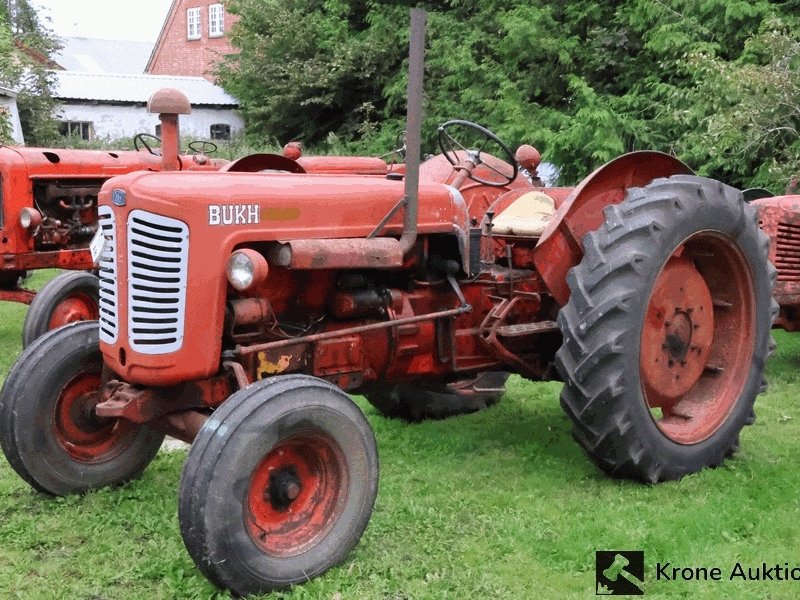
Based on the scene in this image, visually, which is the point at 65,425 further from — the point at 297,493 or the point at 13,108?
the point at 13,108

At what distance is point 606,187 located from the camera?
161 inches

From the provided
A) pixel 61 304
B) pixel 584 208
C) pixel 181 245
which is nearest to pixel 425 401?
pixel 584 208

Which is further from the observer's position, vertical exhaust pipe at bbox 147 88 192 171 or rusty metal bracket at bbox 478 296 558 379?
rusty metal bracket at bbox 478 296 558 379

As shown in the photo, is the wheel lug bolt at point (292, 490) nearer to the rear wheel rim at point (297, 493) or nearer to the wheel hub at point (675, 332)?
the rear wheel rim at point (297, 493)

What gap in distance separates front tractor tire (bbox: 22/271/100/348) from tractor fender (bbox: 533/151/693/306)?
339 cm

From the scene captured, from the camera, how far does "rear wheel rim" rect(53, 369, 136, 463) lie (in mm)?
3670

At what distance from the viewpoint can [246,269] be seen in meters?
3.01

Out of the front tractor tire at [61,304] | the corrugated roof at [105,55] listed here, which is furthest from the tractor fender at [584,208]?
the corrugated roof at [105,55]

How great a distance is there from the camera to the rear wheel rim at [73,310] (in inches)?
250

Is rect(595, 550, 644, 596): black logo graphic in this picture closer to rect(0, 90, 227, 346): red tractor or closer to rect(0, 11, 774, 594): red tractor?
rect(0, 11, 774, 594): red tractor

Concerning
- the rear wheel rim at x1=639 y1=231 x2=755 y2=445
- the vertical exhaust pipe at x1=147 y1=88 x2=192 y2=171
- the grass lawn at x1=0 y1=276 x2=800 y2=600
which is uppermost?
the vertical exhaust pipe at x1=147 y1=88 x2=192 y2=171

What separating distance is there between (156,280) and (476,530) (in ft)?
4.90

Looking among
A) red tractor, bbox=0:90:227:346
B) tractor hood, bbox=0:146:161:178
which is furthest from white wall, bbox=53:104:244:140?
red tractor, bbox=0:90:227:346

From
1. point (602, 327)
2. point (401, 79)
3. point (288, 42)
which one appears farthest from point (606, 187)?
point (288, 42)
